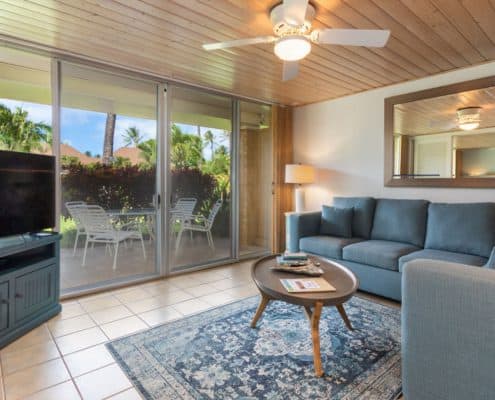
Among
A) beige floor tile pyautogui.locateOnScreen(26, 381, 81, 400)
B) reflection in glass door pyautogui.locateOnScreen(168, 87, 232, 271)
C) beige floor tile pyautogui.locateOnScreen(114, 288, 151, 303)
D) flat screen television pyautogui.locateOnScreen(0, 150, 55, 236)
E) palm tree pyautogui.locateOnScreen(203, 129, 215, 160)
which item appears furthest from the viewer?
palm tree pyautogui.locateOnScreen(203, 129, 215, 160)

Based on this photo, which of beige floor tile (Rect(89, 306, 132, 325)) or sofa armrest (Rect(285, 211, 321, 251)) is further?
sofa armrest (Rect(285, 211, 321, 251))

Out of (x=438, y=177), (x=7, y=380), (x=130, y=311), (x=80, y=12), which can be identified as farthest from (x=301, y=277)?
(x=80, y=12)

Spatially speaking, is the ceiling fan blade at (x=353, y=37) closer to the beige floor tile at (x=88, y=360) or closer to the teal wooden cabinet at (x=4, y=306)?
the beige floor tile at (x=88, y=360)

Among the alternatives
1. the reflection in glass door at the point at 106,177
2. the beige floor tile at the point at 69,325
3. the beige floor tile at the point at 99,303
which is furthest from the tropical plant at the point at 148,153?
the beige floor tile at the point at 69,325

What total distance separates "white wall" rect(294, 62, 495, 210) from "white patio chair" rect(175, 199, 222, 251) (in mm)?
1494

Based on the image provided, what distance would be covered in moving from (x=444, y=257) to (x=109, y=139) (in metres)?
3.42

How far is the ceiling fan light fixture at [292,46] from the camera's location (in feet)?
6.67

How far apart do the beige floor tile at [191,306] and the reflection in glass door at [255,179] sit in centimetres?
167

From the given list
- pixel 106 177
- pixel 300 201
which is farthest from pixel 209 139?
pixel 300 201

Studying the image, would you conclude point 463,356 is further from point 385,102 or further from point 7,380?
point 385,102

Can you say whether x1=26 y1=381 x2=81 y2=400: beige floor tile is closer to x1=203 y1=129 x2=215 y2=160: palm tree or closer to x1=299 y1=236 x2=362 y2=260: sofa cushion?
x1=299 y1=236 x2=362 y2=260: sofa cushion

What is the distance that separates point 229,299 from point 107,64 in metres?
2.67

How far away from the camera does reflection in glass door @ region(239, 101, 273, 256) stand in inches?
177

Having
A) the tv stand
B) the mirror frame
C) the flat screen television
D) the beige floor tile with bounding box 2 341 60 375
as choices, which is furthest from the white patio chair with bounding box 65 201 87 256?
the mirror frame
